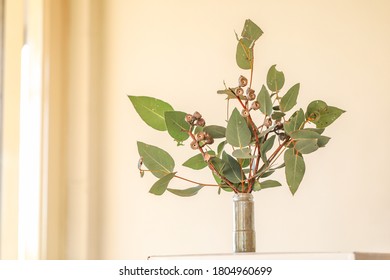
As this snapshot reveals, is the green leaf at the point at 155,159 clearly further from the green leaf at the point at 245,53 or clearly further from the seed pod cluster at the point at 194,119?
the green leaf at the point at 245,53

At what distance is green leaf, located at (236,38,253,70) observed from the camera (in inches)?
59.0

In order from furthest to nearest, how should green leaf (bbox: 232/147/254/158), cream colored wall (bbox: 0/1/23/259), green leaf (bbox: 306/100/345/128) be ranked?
cream colored wall (bbox: 0/1/23/259) < green leaf (bbox: 306/100/345/128) < green leaf (bbox: 232/147/254/158)

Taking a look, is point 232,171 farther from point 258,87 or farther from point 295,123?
point 258,87

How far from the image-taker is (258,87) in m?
2.04

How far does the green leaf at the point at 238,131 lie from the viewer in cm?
138

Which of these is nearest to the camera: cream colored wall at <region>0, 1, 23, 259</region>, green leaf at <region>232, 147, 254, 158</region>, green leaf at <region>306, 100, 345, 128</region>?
green leaf at <region>232, 147, 254, 158</region>

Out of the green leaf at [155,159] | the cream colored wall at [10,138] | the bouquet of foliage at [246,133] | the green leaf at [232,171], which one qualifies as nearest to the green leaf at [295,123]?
the bouquet of foliage at [246,133]

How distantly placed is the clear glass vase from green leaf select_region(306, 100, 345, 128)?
199 millimetres

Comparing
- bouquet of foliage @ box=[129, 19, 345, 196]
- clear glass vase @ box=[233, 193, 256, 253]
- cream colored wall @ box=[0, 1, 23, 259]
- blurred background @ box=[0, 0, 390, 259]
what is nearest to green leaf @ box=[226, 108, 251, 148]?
bouquet of foliage @ box=[129, 19, 345, 196]

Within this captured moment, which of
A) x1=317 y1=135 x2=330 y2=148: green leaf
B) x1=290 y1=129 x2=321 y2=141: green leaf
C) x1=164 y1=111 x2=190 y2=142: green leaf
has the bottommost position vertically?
x1=317 y1=135 x2=330 y2=148: green leaf

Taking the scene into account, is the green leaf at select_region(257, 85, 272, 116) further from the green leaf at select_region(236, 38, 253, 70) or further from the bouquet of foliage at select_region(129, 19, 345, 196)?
the green leaf at select_region(236, 38, 253, 70)

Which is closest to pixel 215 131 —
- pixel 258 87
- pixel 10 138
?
pixel 258 87

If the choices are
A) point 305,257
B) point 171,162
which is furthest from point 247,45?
point 305,257

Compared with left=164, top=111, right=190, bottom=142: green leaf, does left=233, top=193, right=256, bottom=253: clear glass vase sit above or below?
below
